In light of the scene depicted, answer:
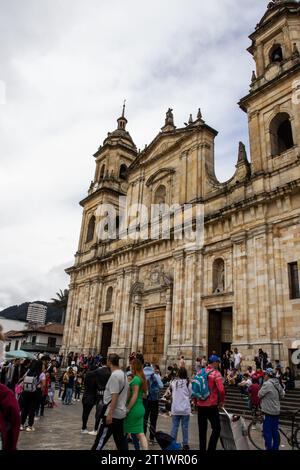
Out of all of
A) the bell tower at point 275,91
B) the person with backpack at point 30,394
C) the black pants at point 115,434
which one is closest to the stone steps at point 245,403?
the person with backpack at point 30,394

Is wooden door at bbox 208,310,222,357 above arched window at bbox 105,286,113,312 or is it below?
below

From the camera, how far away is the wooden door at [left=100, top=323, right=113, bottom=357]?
27.5 meters

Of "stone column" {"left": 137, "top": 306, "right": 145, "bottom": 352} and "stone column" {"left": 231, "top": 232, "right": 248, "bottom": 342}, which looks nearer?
"stone column" {"left": 231, "top": 232, "right": 248, "bottom": 342}

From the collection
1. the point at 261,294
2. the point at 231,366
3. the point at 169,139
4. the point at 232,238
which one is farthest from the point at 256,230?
the point at 169,139

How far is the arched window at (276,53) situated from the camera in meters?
21.6

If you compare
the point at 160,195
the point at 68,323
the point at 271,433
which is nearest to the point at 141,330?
the point at 160,195

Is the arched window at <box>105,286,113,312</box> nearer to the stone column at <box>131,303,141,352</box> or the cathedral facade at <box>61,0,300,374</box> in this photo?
the cathedral facade at <box>61,0,300,374</box>

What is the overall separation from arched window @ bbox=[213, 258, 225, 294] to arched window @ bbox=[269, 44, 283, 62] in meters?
12.5

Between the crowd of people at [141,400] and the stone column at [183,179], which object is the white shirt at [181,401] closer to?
the crowd of people at [141,400]

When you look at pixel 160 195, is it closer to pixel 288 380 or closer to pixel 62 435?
pixel 288 380

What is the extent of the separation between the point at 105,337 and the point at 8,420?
2582 centimetres

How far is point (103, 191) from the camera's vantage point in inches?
1289

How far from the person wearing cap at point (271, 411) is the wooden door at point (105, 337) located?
2173 centimetres

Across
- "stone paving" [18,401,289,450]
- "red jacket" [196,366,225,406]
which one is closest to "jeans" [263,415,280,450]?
"stone paving" [18,401,289,450]
